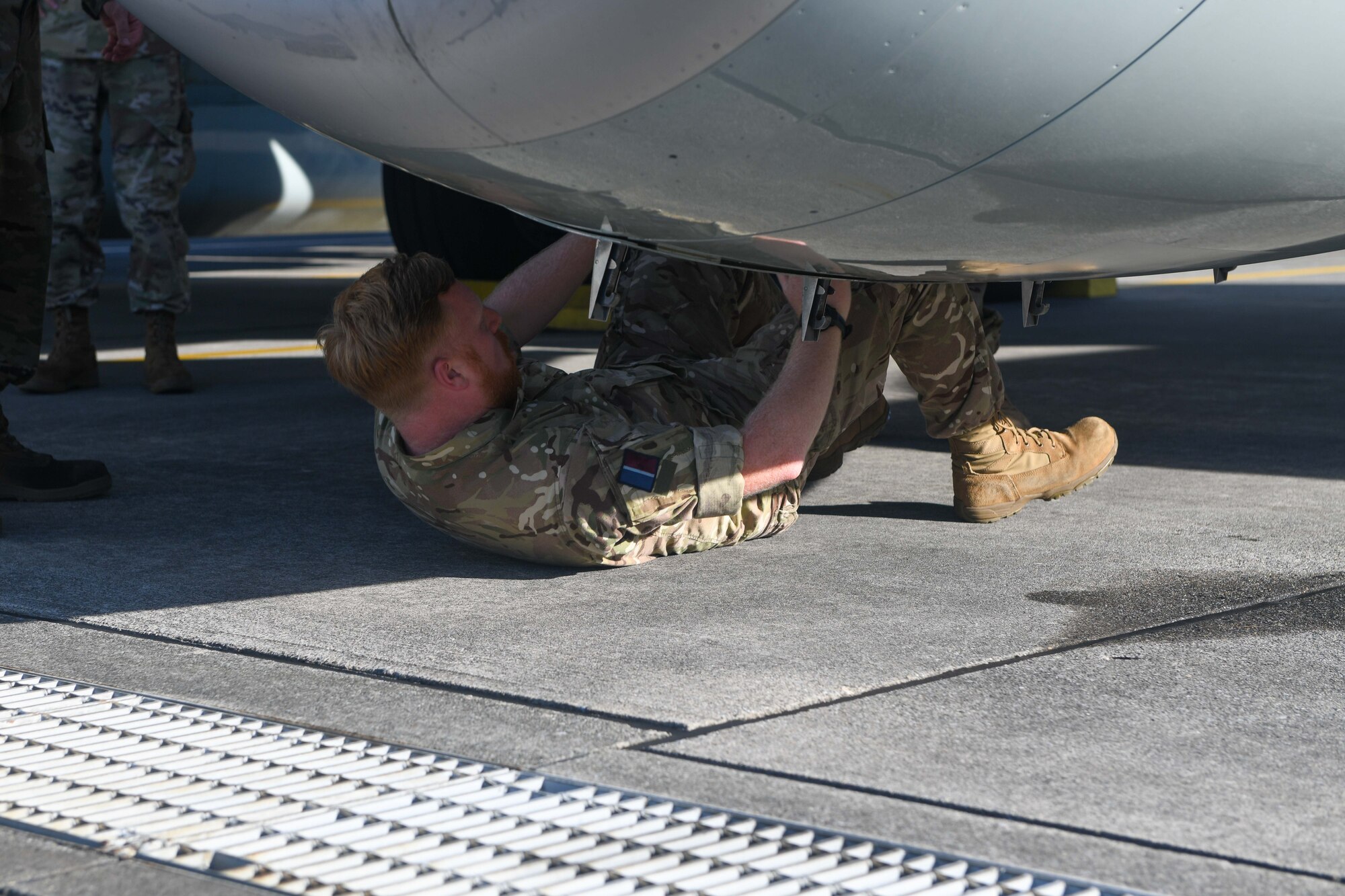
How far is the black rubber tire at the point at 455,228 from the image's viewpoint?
23.2 ft

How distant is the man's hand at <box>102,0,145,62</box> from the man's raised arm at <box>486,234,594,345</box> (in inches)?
95.3

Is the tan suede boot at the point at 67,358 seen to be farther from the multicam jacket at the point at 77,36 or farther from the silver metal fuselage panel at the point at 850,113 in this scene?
the silver metal fuselage panel at the point at 850,113

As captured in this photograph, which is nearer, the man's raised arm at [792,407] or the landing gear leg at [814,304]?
the landing gear leg at [814,304]

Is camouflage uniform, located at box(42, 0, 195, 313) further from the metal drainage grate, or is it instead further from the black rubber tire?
the metal drainage grate

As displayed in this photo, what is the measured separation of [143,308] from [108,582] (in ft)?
9.09

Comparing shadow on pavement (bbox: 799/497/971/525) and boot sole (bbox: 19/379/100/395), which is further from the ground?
boot sole (bbox: 19/379/100/395)

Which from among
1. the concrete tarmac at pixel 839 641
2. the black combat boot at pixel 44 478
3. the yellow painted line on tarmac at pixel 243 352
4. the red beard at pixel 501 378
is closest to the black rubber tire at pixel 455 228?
the yellow painted line on tarmac at pixel 243 352

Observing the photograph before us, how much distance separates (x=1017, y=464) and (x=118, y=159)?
3.43 metres

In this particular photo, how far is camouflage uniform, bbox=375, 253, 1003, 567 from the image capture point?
2.73m

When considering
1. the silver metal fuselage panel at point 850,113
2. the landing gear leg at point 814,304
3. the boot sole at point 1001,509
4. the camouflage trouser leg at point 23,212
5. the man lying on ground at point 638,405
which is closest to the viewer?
the silver metal fuselage panel at point 850,113

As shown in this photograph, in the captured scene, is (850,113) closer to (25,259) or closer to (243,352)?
(25,259)

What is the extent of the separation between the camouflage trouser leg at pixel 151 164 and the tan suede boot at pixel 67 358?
203mm

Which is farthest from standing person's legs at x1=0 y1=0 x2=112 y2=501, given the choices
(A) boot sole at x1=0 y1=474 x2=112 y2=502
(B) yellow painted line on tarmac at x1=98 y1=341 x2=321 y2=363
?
(B) yellow painted line on tarmac at x1=98 y1=341 x2=321 y2=363

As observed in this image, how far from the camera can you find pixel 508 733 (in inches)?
80.5
